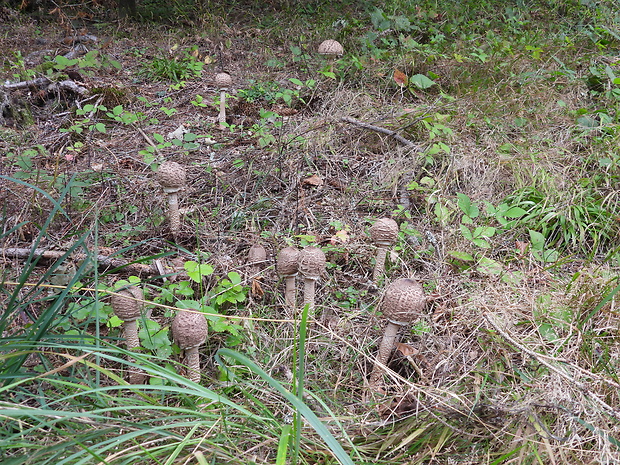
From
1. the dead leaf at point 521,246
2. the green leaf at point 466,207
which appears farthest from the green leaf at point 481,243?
the dead leaf at point 521,246

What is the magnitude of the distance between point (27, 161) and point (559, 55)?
6048mm

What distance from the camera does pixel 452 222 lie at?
3.82 metres

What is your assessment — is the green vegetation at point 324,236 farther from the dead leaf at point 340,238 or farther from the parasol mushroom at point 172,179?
the parasol mushroom at point 172,179

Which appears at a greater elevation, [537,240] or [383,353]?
[537,240]

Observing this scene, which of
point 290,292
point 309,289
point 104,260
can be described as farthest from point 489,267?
point 104,260

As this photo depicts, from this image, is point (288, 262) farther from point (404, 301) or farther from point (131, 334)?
point (131, 334)

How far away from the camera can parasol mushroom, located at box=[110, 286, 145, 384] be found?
2434 mm

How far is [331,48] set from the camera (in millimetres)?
6023

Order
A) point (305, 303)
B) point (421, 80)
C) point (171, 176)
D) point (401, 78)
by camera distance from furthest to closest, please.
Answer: point (401, 78) < point (421, 80) < point (171, 176) < point (305, 303)

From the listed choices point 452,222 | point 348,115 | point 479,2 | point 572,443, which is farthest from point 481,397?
point 479,2

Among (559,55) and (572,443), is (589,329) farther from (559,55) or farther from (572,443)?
(559,55)

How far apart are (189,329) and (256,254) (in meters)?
1.03

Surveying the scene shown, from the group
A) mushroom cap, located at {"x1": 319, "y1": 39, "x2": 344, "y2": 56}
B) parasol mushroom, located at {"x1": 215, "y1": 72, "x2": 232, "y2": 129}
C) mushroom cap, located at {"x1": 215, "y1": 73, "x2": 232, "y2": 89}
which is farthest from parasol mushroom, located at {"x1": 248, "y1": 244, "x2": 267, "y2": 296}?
mushroom cap, located at {"x1": 319, "y1": 39, "x2": 344, "y2": 56}

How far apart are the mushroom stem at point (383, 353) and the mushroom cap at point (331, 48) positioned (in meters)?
4.43
